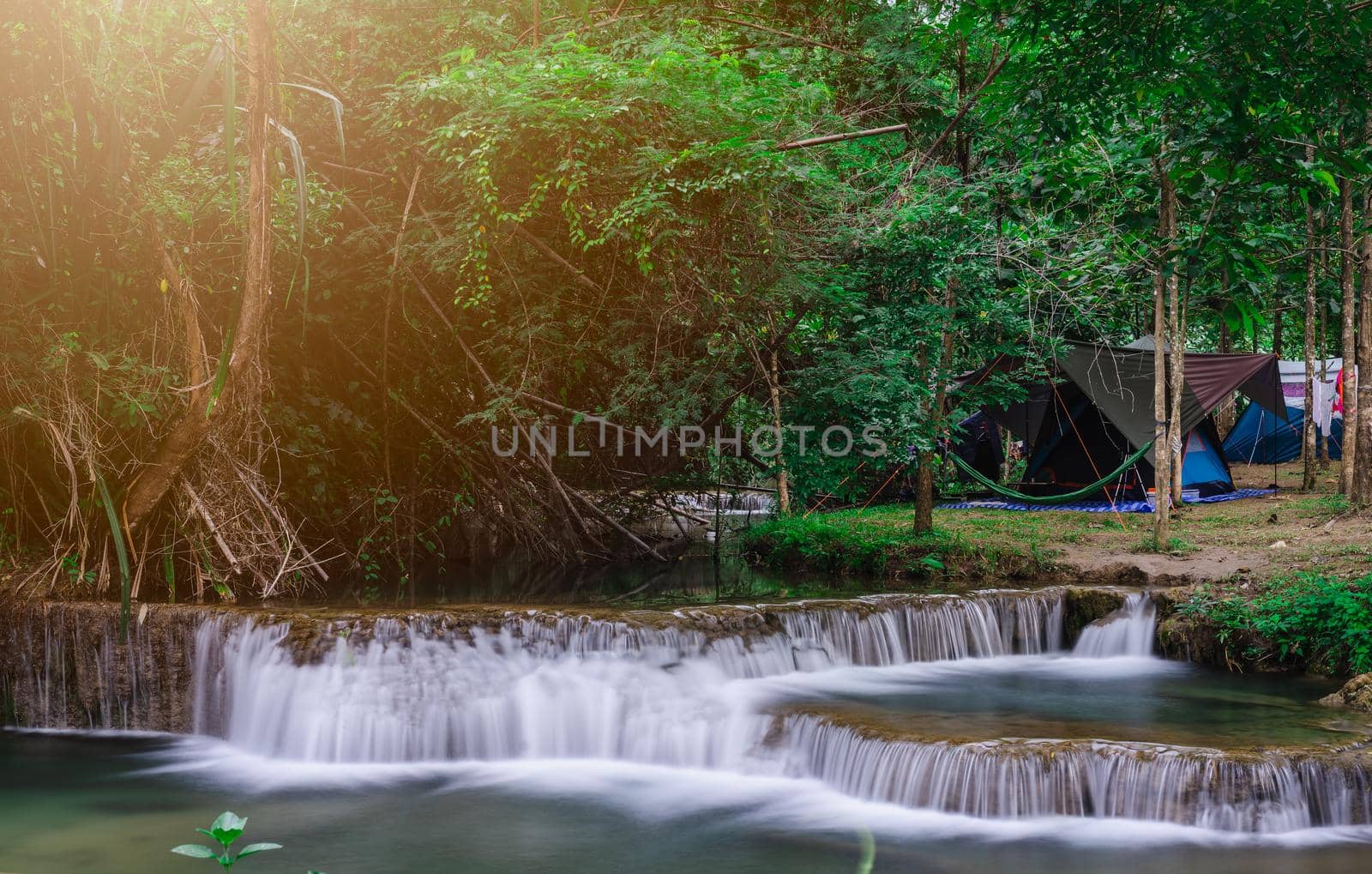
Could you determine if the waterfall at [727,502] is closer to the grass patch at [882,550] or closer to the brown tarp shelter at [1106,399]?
the grass patch at [882,550]

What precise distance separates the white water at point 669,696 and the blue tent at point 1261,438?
16.1m

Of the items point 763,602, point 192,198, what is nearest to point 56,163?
point 192,198

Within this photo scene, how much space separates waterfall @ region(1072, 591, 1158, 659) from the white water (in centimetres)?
2

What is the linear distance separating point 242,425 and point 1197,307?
15533 mm

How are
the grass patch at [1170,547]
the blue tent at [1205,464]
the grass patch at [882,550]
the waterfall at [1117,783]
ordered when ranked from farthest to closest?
1. the blue tent at [1205,464]
2. the grass patch at [882,550]
3. the grass patch at [1170,547]
4. the waterfall at [1117,783]

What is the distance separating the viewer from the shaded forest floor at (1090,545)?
1120 centimetres

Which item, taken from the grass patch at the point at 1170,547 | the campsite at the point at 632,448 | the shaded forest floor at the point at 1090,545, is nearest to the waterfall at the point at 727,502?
the campsite at the point at 632,448

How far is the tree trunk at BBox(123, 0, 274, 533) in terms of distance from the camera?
29.3 ft

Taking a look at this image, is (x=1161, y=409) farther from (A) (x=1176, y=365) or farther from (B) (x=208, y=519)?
(B) (x=208, y=519)

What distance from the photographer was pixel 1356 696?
26.4ft

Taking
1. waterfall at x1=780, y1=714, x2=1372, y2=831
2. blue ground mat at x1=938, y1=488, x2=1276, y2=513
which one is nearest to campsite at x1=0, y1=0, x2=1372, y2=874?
waterfall at x1=780, y1=714, x2=1372, y2=831

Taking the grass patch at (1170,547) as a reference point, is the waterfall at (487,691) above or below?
below

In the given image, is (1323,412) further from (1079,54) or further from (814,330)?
(1079,54)

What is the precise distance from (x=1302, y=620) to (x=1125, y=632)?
1570 mm
